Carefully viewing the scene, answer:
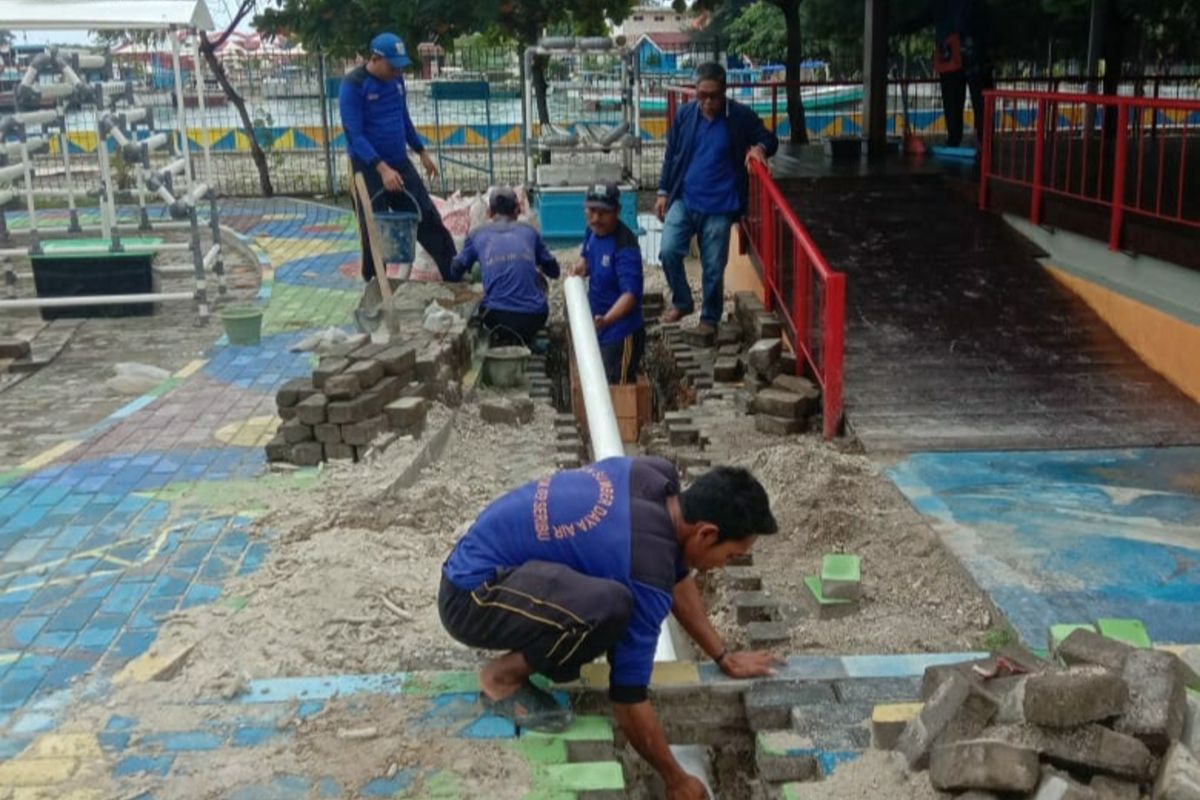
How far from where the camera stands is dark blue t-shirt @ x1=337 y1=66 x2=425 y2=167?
9.06 m

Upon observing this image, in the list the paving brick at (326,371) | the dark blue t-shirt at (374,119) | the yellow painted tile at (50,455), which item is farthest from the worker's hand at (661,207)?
the yellow painted tile at (50,455)

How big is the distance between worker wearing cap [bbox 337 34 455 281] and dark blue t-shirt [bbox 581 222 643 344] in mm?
1593

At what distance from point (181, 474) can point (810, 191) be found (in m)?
6.34

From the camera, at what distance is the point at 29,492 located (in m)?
6.31

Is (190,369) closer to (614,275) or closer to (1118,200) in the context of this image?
(614,275)

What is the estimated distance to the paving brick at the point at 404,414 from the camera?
6.80m

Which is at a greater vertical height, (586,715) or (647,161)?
(647,161)

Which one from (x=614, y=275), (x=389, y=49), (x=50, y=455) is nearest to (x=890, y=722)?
(x=50, y=455)

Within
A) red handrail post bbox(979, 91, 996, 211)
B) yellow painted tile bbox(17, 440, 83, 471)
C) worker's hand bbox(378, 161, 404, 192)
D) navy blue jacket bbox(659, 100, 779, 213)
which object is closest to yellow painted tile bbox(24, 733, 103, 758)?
yellow painted tile bbox(17, 440, 83, 471)

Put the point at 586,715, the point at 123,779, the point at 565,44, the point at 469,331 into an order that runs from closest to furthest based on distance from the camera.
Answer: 1. the point at 123,779
2. the point at 586,715
3. the point at 469,331
4. the point at 565,44

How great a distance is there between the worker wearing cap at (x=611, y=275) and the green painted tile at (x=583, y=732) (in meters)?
4.76

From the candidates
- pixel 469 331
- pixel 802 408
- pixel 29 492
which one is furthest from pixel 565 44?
pixel 29 492

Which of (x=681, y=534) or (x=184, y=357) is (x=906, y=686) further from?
(x=184, y=357)

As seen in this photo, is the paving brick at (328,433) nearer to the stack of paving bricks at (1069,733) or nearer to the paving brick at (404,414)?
the paving brick at (404,414)
